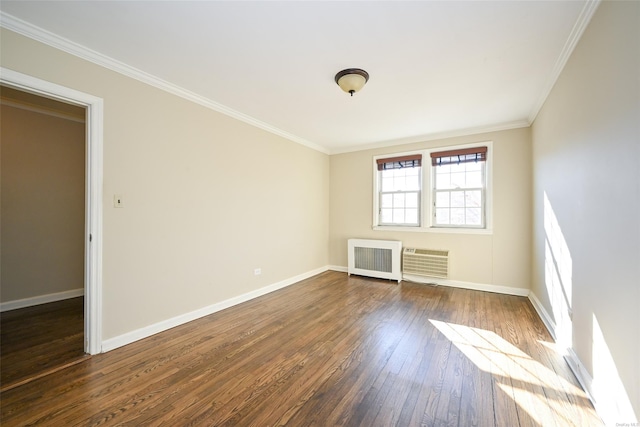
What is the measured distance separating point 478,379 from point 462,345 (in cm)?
51

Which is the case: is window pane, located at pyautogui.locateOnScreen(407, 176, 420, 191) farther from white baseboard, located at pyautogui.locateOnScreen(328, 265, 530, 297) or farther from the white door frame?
the white door frame

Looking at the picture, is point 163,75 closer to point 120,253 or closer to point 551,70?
point 120,253

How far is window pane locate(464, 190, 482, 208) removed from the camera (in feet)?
13.8

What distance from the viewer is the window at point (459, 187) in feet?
13.7

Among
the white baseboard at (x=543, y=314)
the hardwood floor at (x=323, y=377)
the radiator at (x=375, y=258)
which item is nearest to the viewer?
the hardwood floor at (x=323, y=377)

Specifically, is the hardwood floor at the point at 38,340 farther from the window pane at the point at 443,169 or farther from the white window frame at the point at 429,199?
the window pane at the point at 443,169

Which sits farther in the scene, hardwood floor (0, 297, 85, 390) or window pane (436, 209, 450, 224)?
window pane (436, 209, 450, 224)

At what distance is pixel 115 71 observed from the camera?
2.37 m

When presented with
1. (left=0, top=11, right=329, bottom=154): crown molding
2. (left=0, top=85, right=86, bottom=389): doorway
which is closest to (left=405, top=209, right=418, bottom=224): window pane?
(left=0, top=11, right=329, bottom=154): crown molding

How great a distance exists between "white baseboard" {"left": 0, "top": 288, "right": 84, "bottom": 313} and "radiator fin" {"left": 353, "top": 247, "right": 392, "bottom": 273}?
459 centimetres

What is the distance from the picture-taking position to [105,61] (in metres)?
2.29

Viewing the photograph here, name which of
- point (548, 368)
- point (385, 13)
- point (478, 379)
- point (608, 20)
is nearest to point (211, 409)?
point (478, 379)

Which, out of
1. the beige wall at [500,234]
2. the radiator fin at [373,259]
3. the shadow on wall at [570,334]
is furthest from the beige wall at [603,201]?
the radiator fin at [373,259]

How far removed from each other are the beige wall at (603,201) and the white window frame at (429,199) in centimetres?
161
